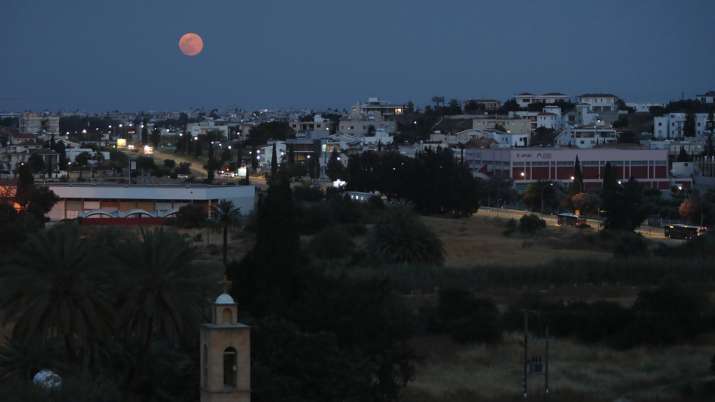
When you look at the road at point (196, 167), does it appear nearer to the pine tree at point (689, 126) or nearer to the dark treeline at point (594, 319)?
the pine tree at point (689, 126)

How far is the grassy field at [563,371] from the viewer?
2953 centimetres

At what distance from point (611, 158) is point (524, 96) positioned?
9273 cm

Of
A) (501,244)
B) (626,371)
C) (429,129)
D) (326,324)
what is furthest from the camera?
(429,129)

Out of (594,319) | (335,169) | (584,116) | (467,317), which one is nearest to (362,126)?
(584,116)

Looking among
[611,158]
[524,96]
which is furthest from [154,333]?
[524,96]

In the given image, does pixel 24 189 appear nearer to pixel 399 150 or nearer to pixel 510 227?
pixel 510 227

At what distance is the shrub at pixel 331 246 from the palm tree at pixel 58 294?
22736 millimetres

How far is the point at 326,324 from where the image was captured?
2803cm

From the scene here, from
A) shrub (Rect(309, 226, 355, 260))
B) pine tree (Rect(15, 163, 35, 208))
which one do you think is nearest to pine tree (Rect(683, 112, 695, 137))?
pine tree (Rect(15, 163, 35, 208))

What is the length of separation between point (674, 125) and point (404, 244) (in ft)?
300

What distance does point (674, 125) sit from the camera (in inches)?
5330

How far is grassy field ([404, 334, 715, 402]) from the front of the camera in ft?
96.9

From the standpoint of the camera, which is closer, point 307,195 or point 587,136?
point 307,195

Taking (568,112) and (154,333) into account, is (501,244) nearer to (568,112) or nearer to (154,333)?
(154,333)
